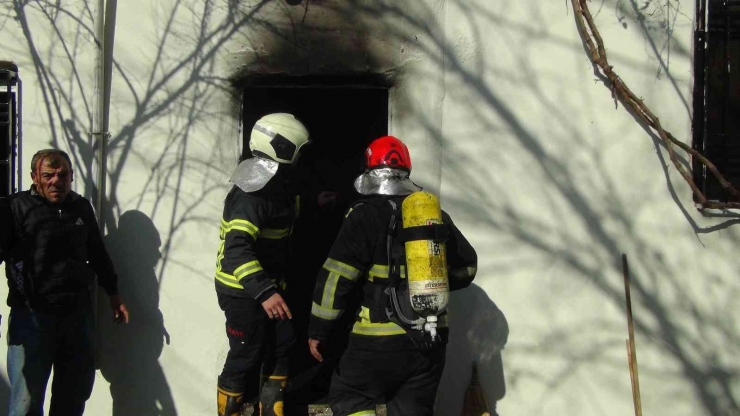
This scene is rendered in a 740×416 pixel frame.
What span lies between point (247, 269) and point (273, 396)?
2.82 feet

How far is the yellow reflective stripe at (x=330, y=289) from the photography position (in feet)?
12.4

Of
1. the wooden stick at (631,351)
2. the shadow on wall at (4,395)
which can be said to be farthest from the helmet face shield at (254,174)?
the wooden stick at (631,351)

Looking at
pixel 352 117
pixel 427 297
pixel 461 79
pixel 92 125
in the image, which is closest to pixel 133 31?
pixel 92 125

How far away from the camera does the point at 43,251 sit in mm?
4238

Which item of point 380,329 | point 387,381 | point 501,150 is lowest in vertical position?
point 387,381

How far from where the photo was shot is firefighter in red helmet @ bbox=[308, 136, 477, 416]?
3.76 m

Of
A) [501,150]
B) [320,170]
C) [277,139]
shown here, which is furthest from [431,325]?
[320,170]

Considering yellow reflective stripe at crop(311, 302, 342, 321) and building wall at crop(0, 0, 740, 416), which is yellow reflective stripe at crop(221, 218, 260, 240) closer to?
yellow reflective stripe at crop(311, 302, 342, 321)

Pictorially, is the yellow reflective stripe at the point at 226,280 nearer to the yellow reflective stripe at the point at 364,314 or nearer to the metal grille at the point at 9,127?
the yellow reflective stripe at the point at 364,314

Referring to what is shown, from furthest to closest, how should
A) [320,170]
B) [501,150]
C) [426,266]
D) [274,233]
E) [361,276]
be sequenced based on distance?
[320,170] → [501,150] → [274,233] → [361,276] → [426,266]

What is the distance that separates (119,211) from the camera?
4793 mm

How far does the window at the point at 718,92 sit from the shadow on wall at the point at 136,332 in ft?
11.8

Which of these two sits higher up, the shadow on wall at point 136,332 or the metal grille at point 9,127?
the metal grille at point 9,127

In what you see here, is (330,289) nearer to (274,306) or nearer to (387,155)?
(274,306)
